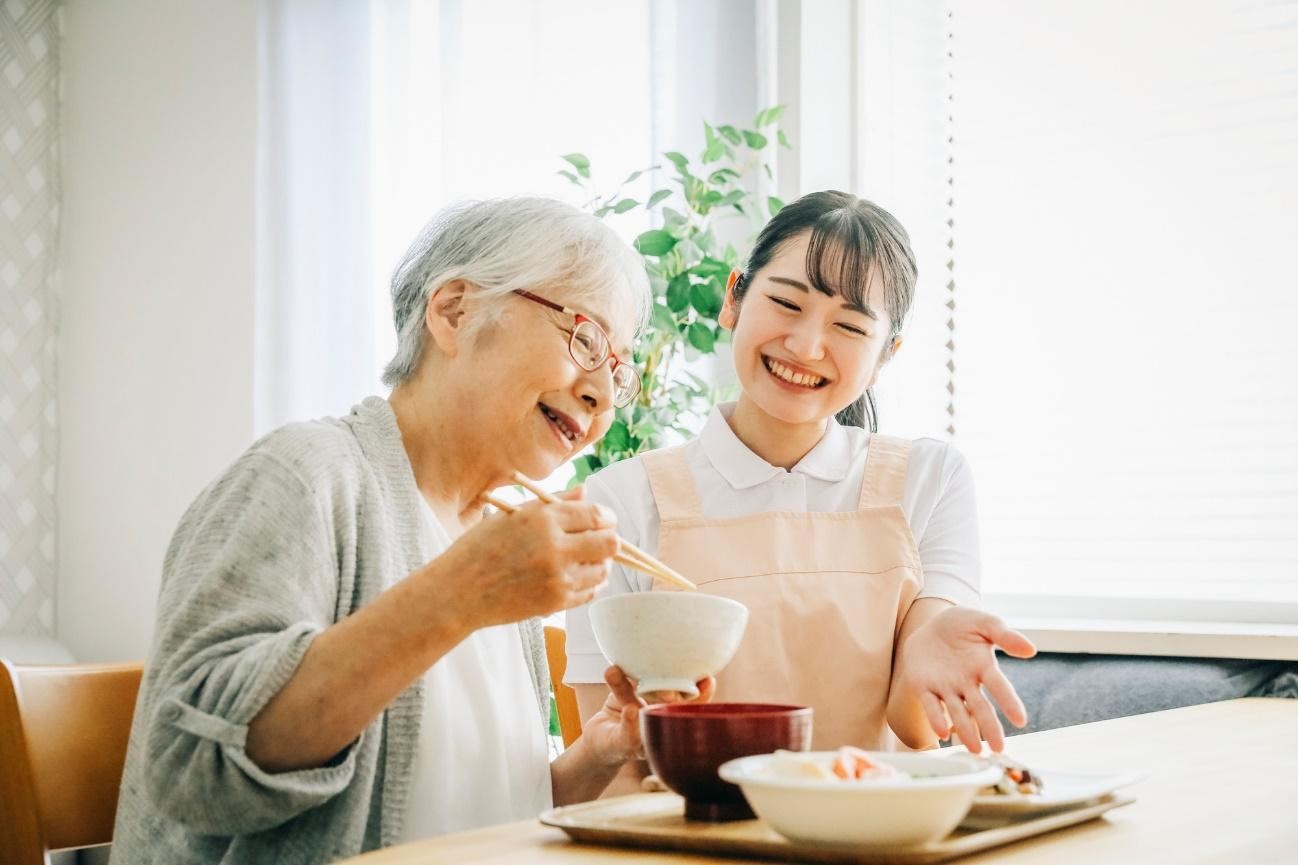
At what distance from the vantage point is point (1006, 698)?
127cm

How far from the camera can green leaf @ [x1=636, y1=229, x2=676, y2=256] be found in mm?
2725

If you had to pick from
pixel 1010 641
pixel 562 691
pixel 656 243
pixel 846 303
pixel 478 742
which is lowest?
pixel 562 691

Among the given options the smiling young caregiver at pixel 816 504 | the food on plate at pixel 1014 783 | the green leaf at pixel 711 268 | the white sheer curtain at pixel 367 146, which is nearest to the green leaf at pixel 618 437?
the green leaf at pixel 711 268

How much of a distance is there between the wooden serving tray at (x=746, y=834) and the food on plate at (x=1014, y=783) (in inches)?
0.9

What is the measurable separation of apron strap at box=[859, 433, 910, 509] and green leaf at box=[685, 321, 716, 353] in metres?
0.82

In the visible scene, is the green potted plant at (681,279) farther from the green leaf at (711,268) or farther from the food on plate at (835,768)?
the food on plate at (835,768)

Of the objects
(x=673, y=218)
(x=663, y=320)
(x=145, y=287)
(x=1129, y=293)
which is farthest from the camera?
(x=145, y=287)

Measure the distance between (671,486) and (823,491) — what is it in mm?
236

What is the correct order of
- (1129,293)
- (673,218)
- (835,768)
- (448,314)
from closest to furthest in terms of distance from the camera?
(835,768) < (448,314) < (673,218) < (1129,293)

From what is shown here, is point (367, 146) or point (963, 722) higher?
point (367, 146)

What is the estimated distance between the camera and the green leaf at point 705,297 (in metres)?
2.73

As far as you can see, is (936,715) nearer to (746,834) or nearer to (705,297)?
(746,834)

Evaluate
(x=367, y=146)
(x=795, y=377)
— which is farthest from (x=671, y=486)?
(x=367, y=146)

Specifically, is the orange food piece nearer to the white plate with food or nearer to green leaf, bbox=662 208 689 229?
the white plate with food
